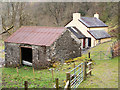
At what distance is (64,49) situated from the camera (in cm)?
1700

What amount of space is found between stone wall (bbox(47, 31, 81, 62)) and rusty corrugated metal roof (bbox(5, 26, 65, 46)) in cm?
55

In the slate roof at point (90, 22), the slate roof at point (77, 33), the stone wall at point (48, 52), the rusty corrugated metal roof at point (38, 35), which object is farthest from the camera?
the slate roof at point (90, 22)

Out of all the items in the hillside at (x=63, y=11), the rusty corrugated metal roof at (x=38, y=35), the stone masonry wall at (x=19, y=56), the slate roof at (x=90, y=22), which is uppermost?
the hillside at (x=63, y=11)

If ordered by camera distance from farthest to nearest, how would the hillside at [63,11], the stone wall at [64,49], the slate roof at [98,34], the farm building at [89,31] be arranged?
1. the hillside at [63,11]
2. the slate roof at [98,34]
3. the farm building at [89,31]
4. the stone wall at [64,49]

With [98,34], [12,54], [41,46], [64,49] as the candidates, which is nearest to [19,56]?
[12,54]

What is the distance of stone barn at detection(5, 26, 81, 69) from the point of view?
1562cm

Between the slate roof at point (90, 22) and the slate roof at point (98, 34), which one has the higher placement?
the slate roof at point (90, 22)

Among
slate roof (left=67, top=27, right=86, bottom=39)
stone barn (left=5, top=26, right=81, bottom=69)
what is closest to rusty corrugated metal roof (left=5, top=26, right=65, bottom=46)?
stone barn (left=5, top=26, right=81, bottom=69)

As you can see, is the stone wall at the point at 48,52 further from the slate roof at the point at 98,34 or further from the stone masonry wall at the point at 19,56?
the slate roof at the point at 98,34

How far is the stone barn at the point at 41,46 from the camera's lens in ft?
51.2

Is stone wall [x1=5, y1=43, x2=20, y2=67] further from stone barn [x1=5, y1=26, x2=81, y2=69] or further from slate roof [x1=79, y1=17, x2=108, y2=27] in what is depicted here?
slate roof [x1=79, y1=17, x2=108, y2=27]

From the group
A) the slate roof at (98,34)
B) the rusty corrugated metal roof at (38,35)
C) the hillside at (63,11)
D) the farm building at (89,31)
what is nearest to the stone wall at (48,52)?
the rusty corrugated metal roof at (38,35)

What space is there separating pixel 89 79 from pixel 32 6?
30559 millimetres

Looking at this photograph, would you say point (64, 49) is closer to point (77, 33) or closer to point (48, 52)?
point (48, 52)
